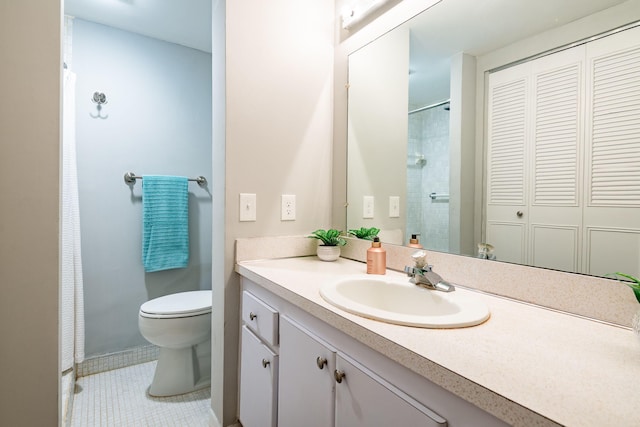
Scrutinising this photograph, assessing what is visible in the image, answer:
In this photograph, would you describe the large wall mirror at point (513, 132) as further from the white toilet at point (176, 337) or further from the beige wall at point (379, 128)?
the white toilet at point (176, 337)

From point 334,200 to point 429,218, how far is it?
60 centimetres

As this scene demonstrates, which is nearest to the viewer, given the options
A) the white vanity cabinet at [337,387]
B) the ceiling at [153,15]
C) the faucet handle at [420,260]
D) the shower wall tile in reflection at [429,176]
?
the white vanity cabinet at [337,387]

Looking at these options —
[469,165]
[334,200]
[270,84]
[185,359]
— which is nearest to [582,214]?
[469,165]

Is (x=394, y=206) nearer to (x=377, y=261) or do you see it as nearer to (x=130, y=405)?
(x=377, y=261)

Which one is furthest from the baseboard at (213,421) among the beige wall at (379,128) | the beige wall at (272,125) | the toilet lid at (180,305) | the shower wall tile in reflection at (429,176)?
the shower wall tile in reflection at (429,176)

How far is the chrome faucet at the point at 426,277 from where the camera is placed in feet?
3.30

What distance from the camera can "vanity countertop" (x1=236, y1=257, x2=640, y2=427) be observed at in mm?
448

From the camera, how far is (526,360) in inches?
22.8

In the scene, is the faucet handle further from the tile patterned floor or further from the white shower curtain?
the white shower curtain

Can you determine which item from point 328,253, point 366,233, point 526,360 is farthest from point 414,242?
point 526,360

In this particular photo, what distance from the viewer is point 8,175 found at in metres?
1.04

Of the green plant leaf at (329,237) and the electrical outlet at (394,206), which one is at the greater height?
the electrical outlet at (394,206)

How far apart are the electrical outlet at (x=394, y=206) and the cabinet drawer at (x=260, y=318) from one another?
2.28 feet

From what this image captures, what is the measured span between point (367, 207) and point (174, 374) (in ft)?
4.96
